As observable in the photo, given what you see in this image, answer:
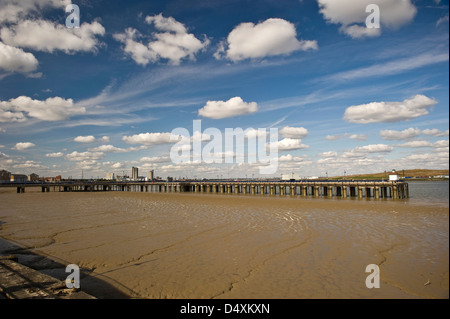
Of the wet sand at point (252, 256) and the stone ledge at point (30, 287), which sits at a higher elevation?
the stone ledge at point (30, 287)

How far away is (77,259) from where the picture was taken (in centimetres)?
1190

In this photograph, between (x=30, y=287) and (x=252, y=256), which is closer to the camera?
(x=30, y=287)

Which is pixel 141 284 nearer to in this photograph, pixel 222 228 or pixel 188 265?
pixel 188 265

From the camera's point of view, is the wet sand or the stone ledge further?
the wet sand

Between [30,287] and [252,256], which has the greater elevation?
[30,287]

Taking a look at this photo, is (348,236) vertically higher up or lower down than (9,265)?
lower down

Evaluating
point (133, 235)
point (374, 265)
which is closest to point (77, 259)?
point (133, 235)

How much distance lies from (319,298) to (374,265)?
4.18 metres

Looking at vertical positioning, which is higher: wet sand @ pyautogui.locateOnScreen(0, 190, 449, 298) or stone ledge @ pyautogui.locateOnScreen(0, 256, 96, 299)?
stone ledge @ pyautogui.locateOnScreen(0, 256, 96, 299)

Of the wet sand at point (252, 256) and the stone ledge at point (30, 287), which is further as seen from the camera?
the wet sand at point (252, 256)
